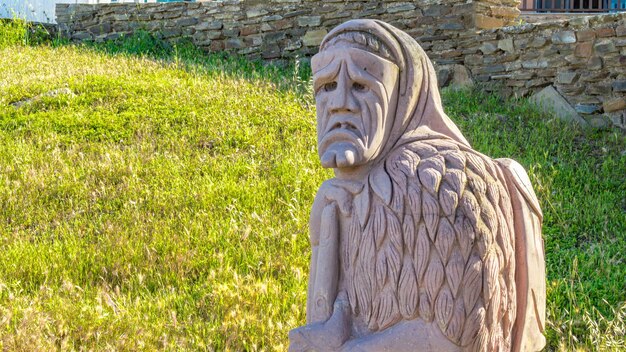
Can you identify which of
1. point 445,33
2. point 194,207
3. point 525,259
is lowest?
point 194,207

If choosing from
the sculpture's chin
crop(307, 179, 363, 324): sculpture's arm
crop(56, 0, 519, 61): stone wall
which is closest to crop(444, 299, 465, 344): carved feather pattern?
crop(307, 179, 363, 324): sculpture's arm

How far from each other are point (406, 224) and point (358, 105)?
1.55ft

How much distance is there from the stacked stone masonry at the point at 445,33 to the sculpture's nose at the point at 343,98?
241 inches

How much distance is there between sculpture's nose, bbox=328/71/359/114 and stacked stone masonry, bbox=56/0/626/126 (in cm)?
611

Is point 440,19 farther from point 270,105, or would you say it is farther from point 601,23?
point 270,105

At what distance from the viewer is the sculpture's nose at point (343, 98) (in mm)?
2613

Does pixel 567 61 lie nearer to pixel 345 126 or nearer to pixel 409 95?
pixel 409 95

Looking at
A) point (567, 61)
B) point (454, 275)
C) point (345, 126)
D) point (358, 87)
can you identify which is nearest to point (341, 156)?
point (345, 126)

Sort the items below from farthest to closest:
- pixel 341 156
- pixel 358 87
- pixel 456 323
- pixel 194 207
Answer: pixel 194 207
pixel 358 87
pixel 341 156
pixel 456 323

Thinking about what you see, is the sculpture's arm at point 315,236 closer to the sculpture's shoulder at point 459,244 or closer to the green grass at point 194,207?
the sculpture's shoulder at point 459,244

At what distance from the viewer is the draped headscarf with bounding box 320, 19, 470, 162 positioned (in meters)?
2.65

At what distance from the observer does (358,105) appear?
8.57 feet

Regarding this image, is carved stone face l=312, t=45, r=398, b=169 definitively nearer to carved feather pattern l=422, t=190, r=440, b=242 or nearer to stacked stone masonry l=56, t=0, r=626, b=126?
carved feather pattern l=422, t=190, r=440, b=242

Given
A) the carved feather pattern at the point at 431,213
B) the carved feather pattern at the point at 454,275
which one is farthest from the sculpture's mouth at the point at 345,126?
the carved feather pattern at the point at 454,275
